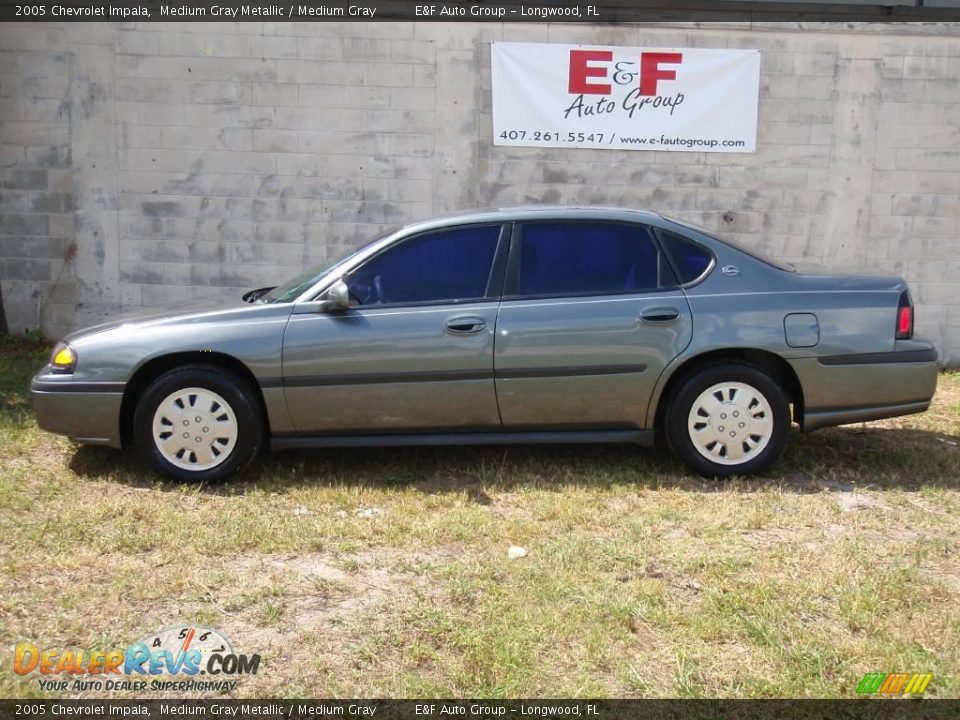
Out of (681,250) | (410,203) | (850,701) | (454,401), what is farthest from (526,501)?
(410,203)

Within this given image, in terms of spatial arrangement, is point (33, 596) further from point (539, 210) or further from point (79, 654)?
point (539, 210)

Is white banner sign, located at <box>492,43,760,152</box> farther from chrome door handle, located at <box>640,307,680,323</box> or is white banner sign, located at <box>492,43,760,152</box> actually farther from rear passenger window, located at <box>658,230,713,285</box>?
chrome door handle, located at <box>640,307,680,323</box>

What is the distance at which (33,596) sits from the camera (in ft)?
11.7

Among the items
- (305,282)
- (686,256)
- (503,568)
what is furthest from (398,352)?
(686,256)

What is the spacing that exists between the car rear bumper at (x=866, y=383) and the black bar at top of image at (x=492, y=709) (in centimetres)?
230

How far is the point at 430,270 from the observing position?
5031 millimetres

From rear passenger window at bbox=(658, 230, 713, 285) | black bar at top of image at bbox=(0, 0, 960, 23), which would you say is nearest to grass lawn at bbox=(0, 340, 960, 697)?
rear passenger window at bbox=(658, 230, 713, 285)

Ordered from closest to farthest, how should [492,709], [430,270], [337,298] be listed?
[492,709], [337,298], [430,270]

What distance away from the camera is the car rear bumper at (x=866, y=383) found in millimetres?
4941

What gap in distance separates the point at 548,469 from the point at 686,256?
1.42 metres

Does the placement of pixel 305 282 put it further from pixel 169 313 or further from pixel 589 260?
pixel 589 260

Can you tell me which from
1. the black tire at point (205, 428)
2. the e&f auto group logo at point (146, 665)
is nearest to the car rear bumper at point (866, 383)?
the black tire at point (205, 428)

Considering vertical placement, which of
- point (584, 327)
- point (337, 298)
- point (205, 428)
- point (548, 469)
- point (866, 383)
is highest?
point (337, 298)

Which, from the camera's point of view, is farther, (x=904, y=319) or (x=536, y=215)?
(x=536, y=215)
